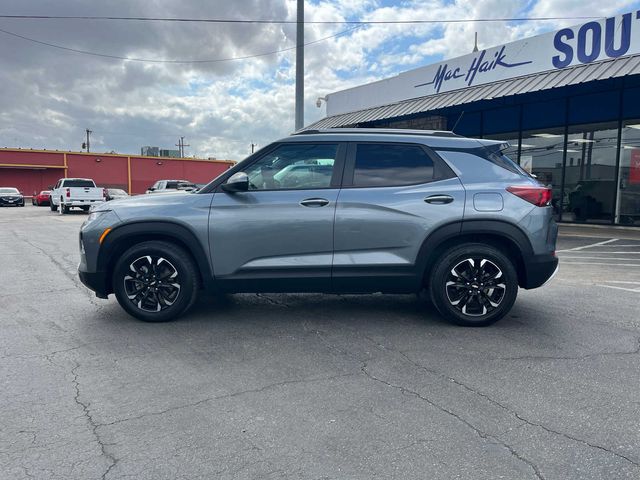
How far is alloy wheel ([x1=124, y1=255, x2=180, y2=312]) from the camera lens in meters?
4.75

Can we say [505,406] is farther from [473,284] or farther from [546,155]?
[546,155]

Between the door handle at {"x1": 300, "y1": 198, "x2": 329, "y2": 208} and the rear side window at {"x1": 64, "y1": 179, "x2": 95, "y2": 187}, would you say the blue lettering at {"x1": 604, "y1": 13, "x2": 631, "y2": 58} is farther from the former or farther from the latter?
the rear side window at {"x1": 64, "y1": 179, "x2": 95, "y2": 187}

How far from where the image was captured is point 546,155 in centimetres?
1529

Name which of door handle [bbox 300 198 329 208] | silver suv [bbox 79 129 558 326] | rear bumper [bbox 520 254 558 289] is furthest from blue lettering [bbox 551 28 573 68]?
door handle [bbox 300 198 329 208]

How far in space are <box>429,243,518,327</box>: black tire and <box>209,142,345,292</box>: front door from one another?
44.0 inches

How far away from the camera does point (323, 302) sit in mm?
5797

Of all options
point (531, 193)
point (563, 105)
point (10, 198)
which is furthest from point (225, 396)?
point (10, 198)

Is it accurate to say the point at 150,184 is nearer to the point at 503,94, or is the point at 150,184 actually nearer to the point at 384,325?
the point at 503,94

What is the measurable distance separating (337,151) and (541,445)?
313 cm

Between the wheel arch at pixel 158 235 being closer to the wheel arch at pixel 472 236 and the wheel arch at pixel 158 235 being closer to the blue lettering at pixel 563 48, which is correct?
the wheel arch at pixel 472 236

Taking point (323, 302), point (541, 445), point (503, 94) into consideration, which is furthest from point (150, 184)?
point (541, 445)

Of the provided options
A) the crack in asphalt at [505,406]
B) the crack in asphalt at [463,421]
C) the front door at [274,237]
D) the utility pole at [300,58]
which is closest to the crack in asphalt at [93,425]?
the front door at [274,237]

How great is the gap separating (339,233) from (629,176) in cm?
1240

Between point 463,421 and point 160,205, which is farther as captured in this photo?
point 160,205
